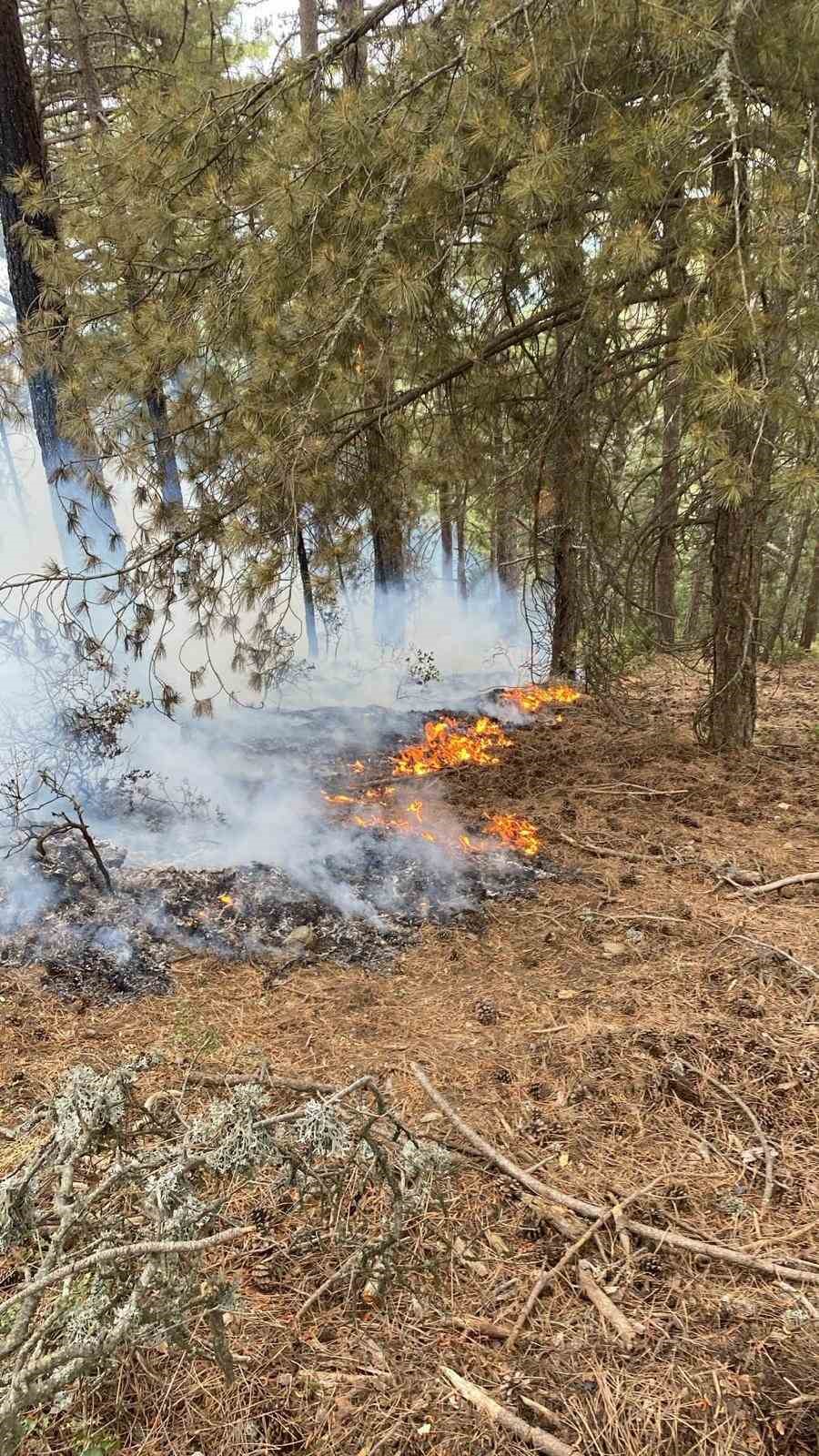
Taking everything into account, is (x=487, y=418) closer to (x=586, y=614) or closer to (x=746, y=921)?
(x=586, y=614)

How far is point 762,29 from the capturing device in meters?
3.60

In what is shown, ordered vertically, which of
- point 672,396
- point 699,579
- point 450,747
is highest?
point 672,396

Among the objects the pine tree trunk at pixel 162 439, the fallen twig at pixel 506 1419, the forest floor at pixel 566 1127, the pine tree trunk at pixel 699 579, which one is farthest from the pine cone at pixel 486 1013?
the pine tree trunk at pixel 699 579

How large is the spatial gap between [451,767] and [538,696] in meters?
2.33

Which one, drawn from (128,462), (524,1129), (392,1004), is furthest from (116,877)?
(524,1129)

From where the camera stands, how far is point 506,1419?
1576 millimetres

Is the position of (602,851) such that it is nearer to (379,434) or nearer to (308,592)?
(308,592)

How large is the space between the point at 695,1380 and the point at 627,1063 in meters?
1.11

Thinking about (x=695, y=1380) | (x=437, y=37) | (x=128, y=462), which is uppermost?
(x=437, y=37)

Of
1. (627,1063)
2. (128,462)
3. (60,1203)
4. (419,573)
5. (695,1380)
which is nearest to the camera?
(60,1203)

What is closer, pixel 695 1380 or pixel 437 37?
pixel 695 1380

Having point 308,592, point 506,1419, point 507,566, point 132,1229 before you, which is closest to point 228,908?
point 132,1229

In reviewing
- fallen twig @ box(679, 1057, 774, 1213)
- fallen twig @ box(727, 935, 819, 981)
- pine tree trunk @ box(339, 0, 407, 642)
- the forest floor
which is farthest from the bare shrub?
pine tree trunk @ box(339, 0, 407, 642)

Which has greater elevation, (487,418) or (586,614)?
(487,418)
